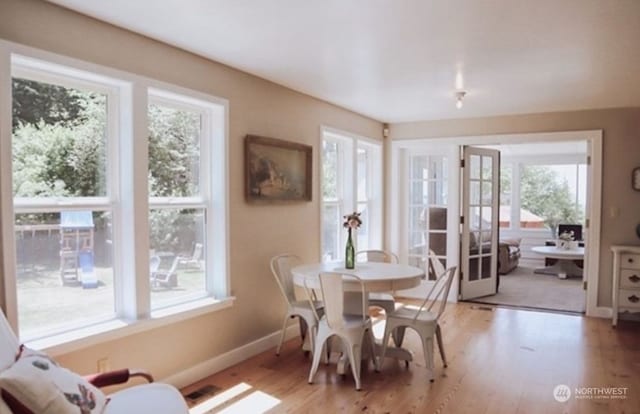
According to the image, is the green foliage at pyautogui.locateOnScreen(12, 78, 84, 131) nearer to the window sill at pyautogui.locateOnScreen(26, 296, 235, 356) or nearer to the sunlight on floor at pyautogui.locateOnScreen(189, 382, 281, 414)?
the window sill at pyautogui.locateOnScreen(26, 296, 235, 356)

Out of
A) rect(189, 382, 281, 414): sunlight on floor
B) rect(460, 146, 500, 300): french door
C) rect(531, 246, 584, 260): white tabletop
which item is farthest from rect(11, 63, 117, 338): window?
rect(531, 246, 584, 260): white tabletop

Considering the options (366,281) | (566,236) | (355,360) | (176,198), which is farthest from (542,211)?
(176,198)

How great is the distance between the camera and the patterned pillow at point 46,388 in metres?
1.60

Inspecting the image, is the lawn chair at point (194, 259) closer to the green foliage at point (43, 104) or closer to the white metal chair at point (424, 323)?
the green foliage at point (43, 104)

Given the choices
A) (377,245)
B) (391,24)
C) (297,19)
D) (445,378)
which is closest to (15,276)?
(297,19)

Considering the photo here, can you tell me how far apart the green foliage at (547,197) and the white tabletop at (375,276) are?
6958 mm

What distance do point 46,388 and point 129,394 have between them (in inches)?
18.0

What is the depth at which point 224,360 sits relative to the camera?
3482 mm

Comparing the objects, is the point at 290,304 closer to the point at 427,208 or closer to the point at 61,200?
the point at 61,200

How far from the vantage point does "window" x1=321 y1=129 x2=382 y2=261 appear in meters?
5.05

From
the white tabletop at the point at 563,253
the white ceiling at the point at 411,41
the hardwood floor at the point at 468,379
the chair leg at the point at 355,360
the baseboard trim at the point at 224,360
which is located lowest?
the hardwood floor at the point at 468,379

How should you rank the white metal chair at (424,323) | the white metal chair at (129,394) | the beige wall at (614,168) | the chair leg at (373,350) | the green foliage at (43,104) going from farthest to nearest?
the beige wall at (614,168), the chair leg at (373,350), the white metal chair at (424,323), the green foliage at (43,104), the white metal chair at (129,394)

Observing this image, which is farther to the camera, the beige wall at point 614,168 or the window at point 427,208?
the window at point 427,208

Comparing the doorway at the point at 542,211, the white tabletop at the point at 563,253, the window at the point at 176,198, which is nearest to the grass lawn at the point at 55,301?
the window at the point at 176,198
